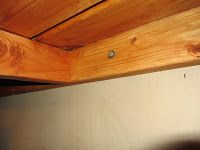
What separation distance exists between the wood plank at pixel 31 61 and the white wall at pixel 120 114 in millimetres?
190

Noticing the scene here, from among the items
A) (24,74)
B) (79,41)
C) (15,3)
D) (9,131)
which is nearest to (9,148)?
(9,131)

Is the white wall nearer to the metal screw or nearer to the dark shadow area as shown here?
the metal screw

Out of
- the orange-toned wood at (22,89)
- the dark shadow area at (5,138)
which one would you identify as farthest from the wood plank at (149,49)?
the dark shadow area at (5,138)

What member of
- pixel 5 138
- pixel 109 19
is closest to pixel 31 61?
pixel 109 19

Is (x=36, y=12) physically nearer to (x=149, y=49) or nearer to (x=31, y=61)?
(x=31, y=61)

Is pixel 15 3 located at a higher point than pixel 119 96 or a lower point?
higher

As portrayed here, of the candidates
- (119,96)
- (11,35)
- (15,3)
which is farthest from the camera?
(119,96)

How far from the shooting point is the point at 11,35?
0.58 meters

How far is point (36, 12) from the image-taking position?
48 cm

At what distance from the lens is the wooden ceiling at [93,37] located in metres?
0.45

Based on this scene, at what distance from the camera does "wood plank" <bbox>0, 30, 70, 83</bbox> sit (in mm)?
563

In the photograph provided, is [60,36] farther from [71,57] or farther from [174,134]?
[174,134]

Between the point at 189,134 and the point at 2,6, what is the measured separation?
0.62 metres

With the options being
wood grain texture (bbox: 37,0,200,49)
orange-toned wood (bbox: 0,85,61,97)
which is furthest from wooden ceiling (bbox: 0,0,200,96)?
orange-toned wood (bbox: 0,85,61,97)
